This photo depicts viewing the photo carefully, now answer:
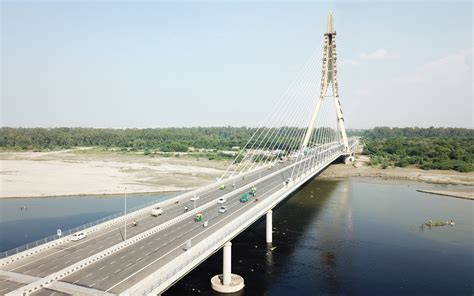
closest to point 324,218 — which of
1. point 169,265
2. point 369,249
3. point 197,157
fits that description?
point 369,249

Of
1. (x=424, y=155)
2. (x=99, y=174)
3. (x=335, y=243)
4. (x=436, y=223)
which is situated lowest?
(x=335, y=243)

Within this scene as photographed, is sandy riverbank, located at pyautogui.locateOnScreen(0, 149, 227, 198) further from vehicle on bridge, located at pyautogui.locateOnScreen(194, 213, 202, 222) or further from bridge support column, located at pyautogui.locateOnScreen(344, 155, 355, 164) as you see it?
vehicle on bridge, located at pyautogui.locateOnScreen(194, 213, 202, 222)

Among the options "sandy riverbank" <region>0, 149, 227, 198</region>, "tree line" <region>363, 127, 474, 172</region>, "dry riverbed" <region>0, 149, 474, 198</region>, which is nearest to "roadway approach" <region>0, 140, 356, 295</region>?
"sandy riverbank" <region>0, 149, 227, 198</region>

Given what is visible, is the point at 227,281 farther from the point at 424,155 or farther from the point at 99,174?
the point at 424,155

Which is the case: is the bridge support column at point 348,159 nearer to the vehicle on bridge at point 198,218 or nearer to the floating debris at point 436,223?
the floating debris at point 436,223

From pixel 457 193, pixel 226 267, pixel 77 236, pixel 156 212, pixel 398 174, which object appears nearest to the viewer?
pixel 226 267

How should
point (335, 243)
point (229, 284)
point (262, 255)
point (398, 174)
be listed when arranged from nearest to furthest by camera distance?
point (229, 284) < point (262, 255) < point (335, 243) < point (398, 174)

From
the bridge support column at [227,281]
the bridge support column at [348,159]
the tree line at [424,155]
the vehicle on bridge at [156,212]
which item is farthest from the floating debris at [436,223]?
the bridge support column at [348,159]

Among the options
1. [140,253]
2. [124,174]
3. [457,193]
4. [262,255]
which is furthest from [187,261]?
[124,174]
